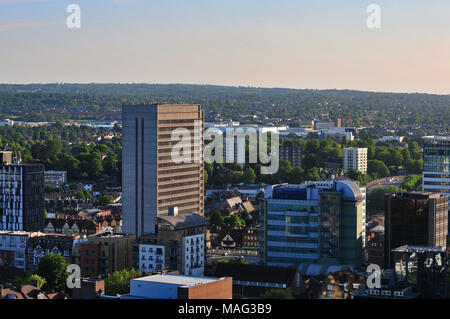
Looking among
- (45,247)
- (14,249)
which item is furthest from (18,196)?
(45,247)

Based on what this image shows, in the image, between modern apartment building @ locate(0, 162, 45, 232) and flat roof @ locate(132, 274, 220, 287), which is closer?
flat roof @ locate(132, 274, 220, 287)

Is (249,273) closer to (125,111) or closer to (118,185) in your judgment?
(125,111)

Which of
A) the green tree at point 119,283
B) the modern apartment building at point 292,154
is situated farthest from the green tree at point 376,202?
the green tree at point 119,283

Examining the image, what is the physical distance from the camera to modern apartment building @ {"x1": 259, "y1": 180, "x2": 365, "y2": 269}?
53.4m

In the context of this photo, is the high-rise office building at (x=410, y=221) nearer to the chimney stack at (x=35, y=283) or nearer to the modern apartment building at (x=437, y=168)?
the modern apartment building at (x=437, y=168)

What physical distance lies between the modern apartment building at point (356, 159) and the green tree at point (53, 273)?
9110cm

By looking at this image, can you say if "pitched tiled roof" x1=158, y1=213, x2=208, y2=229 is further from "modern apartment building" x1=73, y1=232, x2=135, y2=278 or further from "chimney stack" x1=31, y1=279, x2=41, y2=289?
"chimney stack" x1=31, y1=279, x2=41, y2=289

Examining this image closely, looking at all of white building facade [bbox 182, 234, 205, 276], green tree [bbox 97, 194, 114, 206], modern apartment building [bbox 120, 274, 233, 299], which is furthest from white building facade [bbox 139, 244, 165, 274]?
green tree [bbox 97, 194, 114, 206]

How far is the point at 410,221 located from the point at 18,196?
2848cm

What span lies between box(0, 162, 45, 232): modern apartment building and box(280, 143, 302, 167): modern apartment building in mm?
69430

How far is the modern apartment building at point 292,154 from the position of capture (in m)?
140

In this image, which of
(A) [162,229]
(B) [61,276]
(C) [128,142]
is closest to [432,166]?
(C) [128,142]

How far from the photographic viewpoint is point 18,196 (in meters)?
72.1

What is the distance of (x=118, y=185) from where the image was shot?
117 metres
